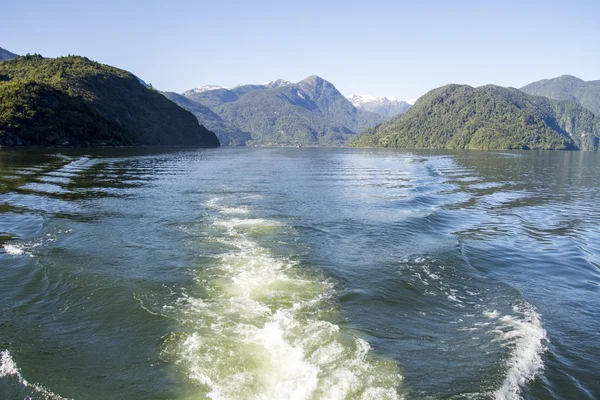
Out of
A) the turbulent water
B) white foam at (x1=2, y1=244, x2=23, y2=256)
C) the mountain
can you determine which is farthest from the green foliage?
white foam at (x1=2, y1=244, x2=23, y2=256)

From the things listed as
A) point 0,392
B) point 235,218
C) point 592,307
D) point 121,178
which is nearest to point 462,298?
point 592,307

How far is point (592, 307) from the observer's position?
1334 cm

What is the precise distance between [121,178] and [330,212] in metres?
30.1

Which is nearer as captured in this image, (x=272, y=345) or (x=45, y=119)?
(x=272, y=345)

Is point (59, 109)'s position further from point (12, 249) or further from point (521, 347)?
point (521, 347)

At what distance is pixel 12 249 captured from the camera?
17.1 metres

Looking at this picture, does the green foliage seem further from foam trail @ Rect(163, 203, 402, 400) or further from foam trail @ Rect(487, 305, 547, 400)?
foam trail @ Rect(487, 305, 547, 400)

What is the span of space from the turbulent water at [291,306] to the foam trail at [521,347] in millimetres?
53

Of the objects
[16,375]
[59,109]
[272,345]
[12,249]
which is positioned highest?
[59,109]

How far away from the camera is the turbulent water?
854 cm

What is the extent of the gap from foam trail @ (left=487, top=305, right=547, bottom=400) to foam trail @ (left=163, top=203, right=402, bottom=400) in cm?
259

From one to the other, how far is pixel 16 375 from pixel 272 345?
582 cm

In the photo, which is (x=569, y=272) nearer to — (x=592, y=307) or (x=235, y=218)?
(x=592, y=307)

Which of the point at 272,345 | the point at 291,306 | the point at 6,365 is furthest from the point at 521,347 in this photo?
the point at 6,365
